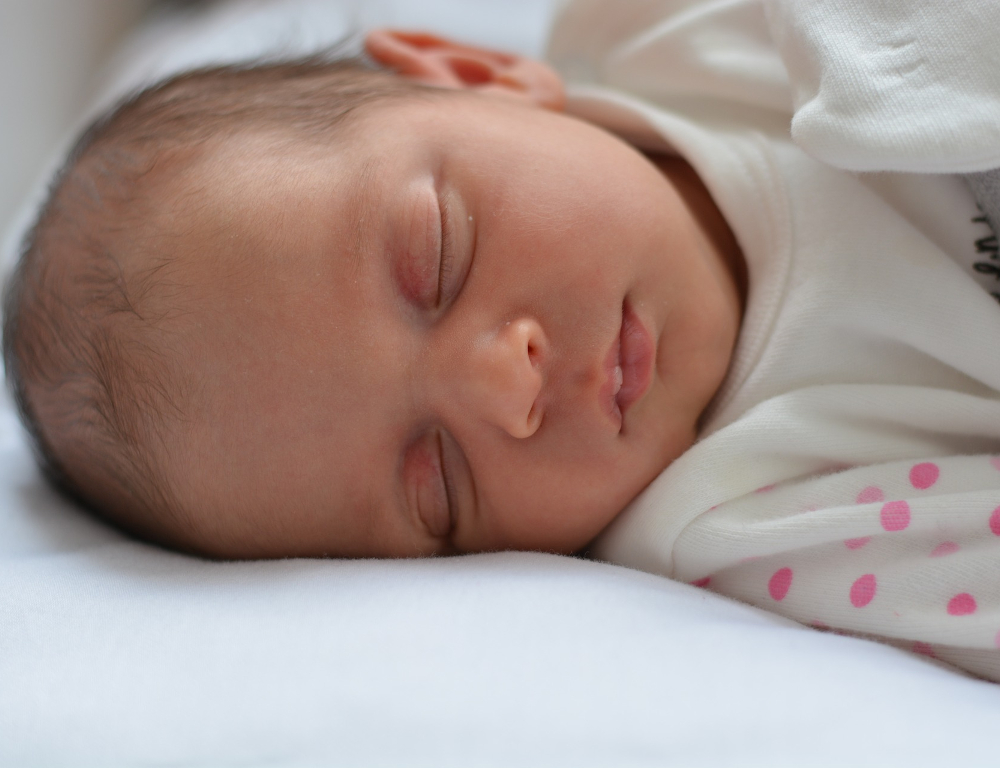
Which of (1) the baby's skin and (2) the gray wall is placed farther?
(2) the gray wall

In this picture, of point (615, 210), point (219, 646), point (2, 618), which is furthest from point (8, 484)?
point (615, 210)

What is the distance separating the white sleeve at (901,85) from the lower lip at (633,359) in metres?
0.27

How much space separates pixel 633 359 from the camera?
101 cm

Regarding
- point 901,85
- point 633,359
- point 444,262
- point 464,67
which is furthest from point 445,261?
point 464,67

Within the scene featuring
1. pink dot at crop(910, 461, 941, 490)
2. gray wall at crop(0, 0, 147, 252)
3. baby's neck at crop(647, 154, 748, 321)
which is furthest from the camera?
gray wall at crop(0, 0, 147, 252)

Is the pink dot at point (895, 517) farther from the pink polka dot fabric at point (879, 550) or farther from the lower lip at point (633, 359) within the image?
the lower lip at point (633, 359)

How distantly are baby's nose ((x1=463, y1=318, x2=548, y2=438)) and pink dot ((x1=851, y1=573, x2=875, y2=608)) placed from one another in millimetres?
396

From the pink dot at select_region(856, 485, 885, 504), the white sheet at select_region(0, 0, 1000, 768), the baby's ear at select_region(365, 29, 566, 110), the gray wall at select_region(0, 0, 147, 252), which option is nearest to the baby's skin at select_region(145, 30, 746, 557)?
the white sheet at select_region(0, 0, 1000, 768)

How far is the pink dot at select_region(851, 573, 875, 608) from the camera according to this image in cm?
92

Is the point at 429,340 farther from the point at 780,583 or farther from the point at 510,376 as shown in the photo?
the point at 780,583

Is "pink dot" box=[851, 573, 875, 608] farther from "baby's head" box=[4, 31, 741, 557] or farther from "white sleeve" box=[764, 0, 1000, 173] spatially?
"white sleeve" box=[764, 0, 1000, 173]

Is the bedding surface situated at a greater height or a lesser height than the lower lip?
lesser

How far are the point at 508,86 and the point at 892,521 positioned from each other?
0.89 m

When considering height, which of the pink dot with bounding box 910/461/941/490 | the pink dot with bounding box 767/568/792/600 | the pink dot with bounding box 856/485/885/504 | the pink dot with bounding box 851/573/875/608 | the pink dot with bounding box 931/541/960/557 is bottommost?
the pink dot with bounding box 767/568/792/600
